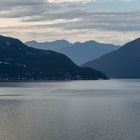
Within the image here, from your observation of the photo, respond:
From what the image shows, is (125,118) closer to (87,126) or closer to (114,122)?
(114,122)

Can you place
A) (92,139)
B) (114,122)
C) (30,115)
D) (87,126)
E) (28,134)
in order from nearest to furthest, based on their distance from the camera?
(92,139), (28,134), (87,126), (114,122), (30,115)

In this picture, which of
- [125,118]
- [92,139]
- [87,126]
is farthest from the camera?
[125,118]

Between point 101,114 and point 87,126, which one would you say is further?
point 101,114

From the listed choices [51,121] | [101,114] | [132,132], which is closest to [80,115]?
[101,114]

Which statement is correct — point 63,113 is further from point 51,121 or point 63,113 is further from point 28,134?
point 28,134

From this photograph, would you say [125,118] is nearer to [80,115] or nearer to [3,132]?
[80,115]

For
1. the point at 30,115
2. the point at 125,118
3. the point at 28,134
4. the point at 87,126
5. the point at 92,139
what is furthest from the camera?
the point at 30,115

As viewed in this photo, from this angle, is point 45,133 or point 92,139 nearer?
point 92,139

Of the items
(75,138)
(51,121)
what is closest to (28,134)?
(75,138)

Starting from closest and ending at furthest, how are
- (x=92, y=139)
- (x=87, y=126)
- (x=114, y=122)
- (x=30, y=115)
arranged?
(x=92, y=139), (x=87, y=126), (x=114, y=122), (x=30, y=115)
